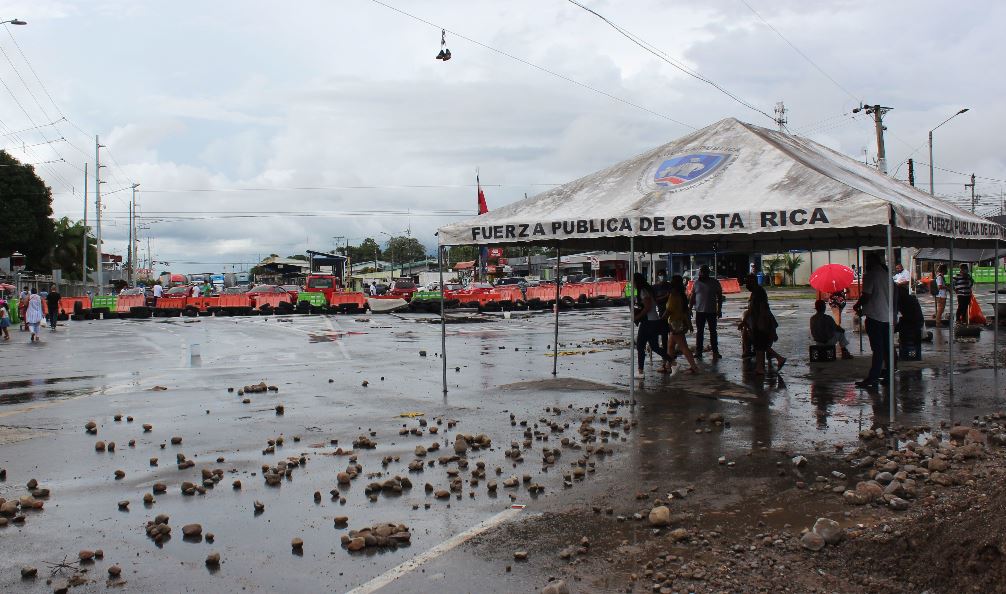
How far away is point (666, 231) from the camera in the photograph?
10.3 meters

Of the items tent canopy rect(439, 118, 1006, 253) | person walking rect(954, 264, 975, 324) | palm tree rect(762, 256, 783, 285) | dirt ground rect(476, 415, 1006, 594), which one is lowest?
dirt ground rect(476, 415, 1006, 594)

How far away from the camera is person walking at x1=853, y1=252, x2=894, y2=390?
425 inches

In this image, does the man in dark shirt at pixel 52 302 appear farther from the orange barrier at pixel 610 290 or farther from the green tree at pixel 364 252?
the green tree at pixel 364 252

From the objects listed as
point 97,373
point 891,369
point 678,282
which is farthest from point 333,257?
point 891,369

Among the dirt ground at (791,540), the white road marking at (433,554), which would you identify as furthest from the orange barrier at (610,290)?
the white road marking at (433,554)

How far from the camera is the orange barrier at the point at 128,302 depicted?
38.4 metres

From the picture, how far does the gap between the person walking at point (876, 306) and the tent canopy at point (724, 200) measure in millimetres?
644

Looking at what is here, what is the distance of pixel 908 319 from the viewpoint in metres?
14.1

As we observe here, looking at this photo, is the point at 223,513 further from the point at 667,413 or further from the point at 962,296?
the point at 962,296

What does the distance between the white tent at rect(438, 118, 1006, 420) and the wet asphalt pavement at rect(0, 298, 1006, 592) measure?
137 cm

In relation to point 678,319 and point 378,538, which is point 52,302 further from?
point 378,538

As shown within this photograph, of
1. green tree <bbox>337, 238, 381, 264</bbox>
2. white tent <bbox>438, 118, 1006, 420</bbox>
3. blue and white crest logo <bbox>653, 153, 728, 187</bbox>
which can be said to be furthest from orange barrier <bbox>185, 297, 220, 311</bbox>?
green tree <bbox>337, 238, 381, 264</bbox>

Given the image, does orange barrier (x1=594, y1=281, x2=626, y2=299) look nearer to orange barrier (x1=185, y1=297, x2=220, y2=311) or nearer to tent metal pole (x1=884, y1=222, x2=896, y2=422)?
orange barrier (x1=185, y1=297, x2=220, y2=311)

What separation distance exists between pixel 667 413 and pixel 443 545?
5.05m
